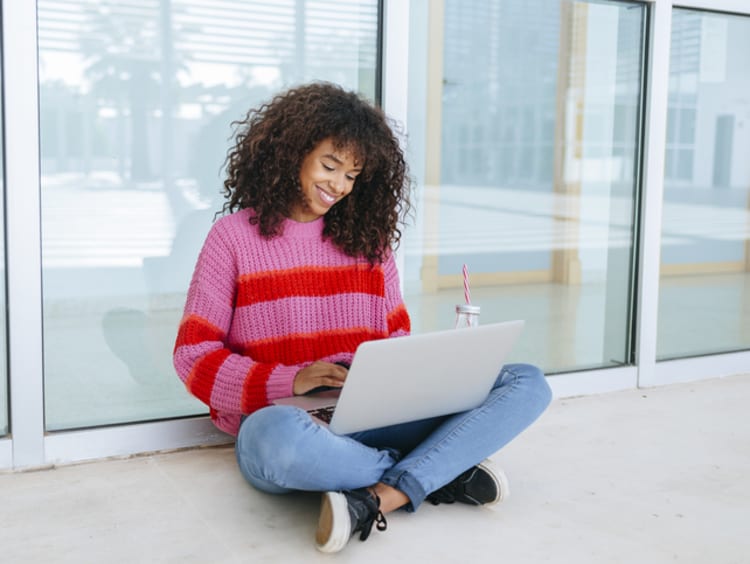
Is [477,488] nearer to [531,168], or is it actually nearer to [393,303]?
[393,303]

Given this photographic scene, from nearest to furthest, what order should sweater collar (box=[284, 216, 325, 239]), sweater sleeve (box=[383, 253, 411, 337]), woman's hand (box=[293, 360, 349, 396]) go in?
woman's hand (box=[293, 360, 349, 396])
sweater collar (box=[284, 216, 325, 239])
sweater sleeve (box=[383, 253, 411, 337])

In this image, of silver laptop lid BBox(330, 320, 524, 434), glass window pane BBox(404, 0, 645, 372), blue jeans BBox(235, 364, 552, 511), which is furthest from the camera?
glass window pane BBox(404, 0, 645, 372)

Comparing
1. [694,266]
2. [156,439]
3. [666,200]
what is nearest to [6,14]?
[156,439]

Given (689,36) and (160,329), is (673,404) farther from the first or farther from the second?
(160,329)

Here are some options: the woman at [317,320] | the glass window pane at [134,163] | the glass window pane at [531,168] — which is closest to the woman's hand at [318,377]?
the woman at [317,320]

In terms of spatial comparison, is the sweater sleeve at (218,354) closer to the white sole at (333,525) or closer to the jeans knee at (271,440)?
the jeans knee at (271,440)

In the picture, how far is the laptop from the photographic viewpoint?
1.69 metres

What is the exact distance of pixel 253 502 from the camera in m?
2.02

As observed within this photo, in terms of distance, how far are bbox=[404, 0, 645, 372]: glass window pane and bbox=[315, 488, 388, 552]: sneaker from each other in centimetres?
99

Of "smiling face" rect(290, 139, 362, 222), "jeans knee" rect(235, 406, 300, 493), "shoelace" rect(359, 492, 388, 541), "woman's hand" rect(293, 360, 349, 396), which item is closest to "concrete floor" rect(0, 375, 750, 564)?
"shoelace" rect(359, 492, 388, 541)

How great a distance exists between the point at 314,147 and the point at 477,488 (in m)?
0.78

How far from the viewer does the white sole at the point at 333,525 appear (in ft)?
5.66

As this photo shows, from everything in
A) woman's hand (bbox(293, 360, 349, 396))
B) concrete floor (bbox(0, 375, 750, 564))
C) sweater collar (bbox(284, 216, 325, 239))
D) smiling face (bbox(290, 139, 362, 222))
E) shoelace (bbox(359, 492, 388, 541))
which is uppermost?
smiling face (bbox(290, 139, 362, 222))

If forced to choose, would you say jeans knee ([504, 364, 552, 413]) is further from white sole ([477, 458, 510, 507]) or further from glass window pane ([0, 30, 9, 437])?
glass window pane ([0, 30, 9, 437])
